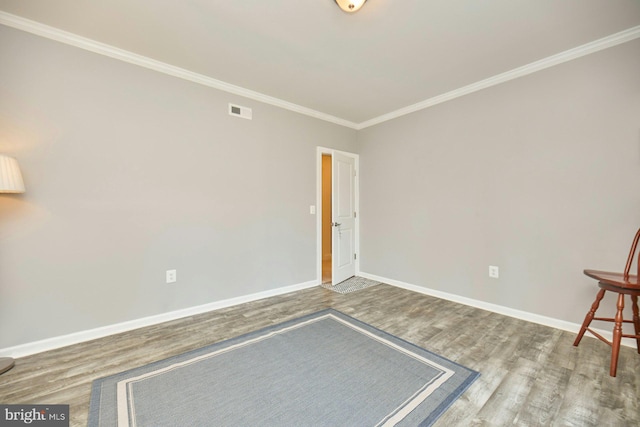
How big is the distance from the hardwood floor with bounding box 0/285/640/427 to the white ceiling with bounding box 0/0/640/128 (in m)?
2.63

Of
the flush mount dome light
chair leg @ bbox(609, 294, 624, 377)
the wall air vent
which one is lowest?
chair leg @ bbox(609, 294, 624, 377)

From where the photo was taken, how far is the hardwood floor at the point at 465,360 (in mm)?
1519

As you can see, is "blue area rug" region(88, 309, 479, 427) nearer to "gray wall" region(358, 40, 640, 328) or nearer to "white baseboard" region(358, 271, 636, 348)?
"white baseboard" region(358, 271, 636, 348)

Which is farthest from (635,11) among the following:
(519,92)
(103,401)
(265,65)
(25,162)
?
(25,162)

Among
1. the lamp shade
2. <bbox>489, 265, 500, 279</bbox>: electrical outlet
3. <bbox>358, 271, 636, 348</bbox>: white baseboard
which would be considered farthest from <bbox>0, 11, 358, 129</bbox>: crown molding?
<bbox>489, 265, 500, 279</bbox>: electrical outlet

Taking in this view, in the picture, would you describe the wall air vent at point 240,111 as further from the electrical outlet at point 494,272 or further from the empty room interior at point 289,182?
the electrical outlet at point 494,272

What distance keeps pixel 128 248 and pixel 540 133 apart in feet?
13.9

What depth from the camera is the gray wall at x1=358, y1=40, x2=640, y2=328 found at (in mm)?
2285

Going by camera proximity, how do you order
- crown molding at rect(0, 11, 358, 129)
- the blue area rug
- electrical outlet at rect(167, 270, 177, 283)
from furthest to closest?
1. electrical outlet at rect(167, 270, 177, 283)
2. crown molding at rect(0, 11, 358, 129)
3. the blue area rug

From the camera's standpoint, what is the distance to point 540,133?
2650mm

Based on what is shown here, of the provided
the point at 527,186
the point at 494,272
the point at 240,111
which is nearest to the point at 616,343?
the point at 494,272

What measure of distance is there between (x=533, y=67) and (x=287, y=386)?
3.65 meters

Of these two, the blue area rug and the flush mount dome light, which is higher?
the flush mount dome light

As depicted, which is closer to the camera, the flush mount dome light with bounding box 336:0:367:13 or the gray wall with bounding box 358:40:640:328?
the flush mount dome light with bounding box 336:0:367:13
